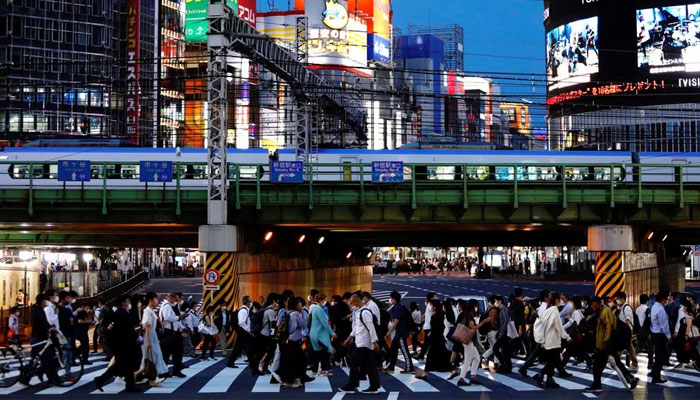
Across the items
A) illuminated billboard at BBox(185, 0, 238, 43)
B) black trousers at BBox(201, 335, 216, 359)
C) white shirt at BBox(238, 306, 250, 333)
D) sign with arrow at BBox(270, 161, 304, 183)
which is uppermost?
illuminated billboard at BBox(185, 0, 238, 43)

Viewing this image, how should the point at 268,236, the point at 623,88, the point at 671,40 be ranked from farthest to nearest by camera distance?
1. the point at 623,88
2. the point at 671,40
3. the point at 268,236

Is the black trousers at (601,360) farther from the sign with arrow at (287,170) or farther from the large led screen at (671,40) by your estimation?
the large led screen at (671,40)

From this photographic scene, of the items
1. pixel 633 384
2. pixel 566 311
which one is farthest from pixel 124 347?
pixel 566 311

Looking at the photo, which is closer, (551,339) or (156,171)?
(551,339)

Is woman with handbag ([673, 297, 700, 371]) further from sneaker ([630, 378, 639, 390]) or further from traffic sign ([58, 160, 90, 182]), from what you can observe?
traffic sign ([58, 160, 90, 182])

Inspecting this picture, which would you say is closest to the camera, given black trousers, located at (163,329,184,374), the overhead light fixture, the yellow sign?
black trousers, located at (163,329,184,374)

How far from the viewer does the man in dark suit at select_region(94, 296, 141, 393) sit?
1773 centimetres

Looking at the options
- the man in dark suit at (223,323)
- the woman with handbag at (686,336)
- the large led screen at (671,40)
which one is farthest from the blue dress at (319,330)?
the large led screen at (671,40)

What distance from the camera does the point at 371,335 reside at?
57.9 ft

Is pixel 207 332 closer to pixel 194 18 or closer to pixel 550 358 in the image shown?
pixel 550 358

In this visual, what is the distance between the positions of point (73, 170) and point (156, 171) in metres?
3.23

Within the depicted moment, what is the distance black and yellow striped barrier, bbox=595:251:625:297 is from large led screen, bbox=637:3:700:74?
57509mm

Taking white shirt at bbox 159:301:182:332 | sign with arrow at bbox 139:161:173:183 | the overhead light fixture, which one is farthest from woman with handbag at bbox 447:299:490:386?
sign with arrow at bbox 139:161:173:183

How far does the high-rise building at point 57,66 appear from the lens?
340 ft
